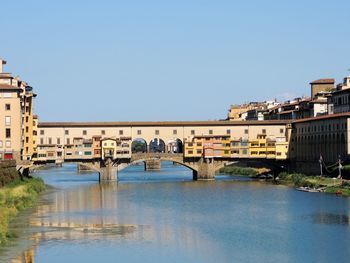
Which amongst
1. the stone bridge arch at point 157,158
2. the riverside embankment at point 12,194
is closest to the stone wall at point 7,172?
the riverside embankment at point 12,194

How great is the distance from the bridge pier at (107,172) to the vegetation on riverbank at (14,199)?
47.1ft

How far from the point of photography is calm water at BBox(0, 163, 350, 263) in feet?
104

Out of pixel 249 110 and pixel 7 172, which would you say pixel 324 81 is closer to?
pixel 249 110

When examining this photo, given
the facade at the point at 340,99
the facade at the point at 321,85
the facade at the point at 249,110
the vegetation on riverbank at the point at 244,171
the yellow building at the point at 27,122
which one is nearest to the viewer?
the yellow building at the point at 27,122

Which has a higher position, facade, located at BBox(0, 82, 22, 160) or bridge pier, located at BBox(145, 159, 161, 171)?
facade, located at BBox(0, 82, 22, 160)

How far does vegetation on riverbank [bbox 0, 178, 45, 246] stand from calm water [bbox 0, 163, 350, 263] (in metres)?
0.73

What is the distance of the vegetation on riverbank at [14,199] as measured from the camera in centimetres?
3578

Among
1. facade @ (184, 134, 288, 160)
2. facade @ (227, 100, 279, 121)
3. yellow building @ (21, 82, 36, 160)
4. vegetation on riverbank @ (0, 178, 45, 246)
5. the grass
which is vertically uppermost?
facade @ (227, 100, 279, 121)

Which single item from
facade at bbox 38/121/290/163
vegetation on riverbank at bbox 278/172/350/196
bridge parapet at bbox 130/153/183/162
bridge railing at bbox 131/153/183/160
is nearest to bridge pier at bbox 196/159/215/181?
facade at bbox 38/121/290/163

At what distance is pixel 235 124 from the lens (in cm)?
8650

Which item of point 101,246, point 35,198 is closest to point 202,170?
point 35,198

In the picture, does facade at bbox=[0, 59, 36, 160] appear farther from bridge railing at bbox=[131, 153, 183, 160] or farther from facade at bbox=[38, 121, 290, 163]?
bridge railing at bbox=[131, 153, 183, 160]

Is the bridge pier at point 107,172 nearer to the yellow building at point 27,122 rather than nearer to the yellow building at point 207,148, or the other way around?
the yellow building at point 27,122

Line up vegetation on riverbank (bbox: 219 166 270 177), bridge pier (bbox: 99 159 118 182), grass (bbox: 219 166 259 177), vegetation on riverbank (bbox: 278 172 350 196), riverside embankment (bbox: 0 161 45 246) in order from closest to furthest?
1. riverside embankment (bbox: 0 161 45 246)
2. vegetation on riverbank (bbox: 278 172 350 196)
3. bridge pier (bbox: 99 159 118 182)
4. vegetation on riverbank (bbox: 219 166 270 177)
5. grass (bbox: 219 166 259 177)
